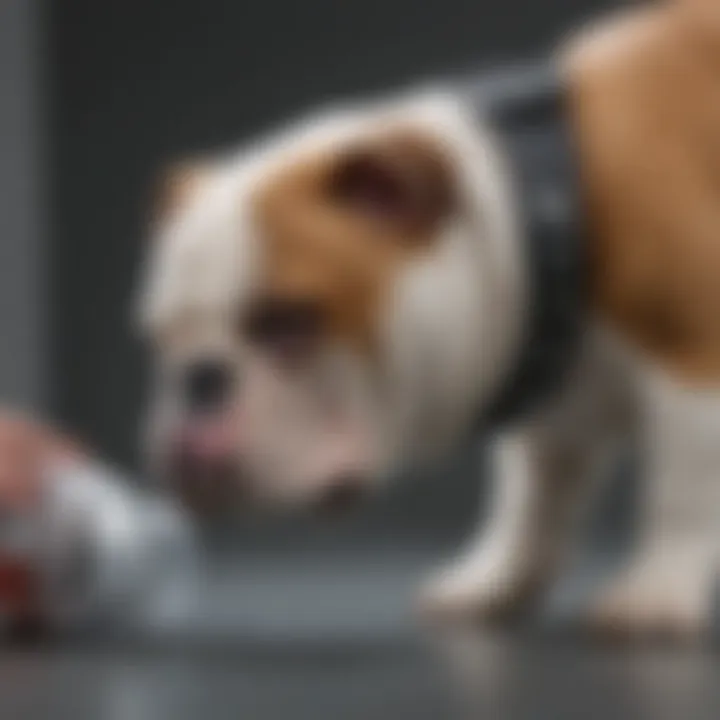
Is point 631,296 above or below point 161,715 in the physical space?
above

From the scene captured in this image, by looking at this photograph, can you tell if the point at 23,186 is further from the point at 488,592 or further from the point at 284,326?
the point at 284,326

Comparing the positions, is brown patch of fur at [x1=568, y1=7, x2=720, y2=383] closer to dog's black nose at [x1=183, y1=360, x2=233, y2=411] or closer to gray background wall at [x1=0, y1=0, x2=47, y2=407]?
dog's black nose at [x1=183, y1=360, x2=233, y2=411]

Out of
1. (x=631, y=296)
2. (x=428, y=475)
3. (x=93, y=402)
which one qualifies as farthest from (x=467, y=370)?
(x=93, y=402)

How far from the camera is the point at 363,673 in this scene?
0.76 m

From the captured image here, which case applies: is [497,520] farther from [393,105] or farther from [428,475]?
[428,475]

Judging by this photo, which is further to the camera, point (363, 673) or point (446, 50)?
point (446, 50)

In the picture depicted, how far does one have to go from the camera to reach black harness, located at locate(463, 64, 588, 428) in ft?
3.11

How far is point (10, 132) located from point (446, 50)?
464 mm

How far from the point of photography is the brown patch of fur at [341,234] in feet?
2.93

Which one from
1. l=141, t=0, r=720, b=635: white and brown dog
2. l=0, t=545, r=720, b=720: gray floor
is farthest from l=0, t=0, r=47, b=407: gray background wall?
l=141, t=0, r=720, b=635: white and brown dog

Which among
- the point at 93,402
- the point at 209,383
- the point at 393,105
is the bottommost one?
the point at 209,383

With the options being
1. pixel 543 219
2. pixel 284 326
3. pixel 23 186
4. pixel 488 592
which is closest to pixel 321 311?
pixel 284 326

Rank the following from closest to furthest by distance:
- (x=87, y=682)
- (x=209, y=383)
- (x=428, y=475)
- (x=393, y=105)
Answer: (x=87, y=682)
(x=209, y=383)
(x=393, y=105)
(x=428, y=475)

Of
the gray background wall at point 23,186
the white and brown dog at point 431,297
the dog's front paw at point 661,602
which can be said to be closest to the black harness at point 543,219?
the white and brown dog at point 431,297
